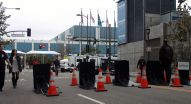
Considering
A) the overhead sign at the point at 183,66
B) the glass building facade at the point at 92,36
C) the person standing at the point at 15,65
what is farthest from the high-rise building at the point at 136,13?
the glass building facade at the point at 92,36

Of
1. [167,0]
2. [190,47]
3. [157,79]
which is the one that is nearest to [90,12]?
[167,0]

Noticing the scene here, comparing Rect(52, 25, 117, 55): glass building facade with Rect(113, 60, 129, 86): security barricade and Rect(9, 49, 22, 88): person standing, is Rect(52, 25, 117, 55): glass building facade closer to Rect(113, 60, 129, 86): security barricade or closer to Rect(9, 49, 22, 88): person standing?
Rect(113, 60, 129, 86): security barricade

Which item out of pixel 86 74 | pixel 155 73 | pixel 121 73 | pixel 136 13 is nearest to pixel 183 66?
pixel 155 73

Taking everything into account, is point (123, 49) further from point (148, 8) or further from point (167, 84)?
point (167, 84)

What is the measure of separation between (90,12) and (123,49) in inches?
802

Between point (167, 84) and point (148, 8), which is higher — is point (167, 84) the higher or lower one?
the lower one

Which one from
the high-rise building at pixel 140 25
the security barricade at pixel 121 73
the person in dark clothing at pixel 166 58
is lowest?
the security barricade at pixel 121 73

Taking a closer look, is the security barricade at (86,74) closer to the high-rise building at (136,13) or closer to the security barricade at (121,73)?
the security barricade at (121,73)

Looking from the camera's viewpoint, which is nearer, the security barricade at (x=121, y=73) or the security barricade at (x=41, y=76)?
the security barricade at (x=41, y=76)

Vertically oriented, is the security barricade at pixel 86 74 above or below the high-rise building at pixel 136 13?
below

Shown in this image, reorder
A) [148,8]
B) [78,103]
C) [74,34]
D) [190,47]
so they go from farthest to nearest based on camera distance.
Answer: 1. [74,34]
2. [148,8]
3. [190,47]
4. [78,103]

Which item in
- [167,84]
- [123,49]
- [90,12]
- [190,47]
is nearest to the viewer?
[167,84]

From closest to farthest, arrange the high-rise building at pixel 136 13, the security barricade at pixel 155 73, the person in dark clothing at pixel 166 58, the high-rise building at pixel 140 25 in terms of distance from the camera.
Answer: the person in dark clothing at pixel 166 58 < the security barricade at pixel 155 73 < the high-rise building at pixel 140 25 < the high-rise building at pixel 136 13

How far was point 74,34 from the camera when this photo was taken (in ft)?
470
